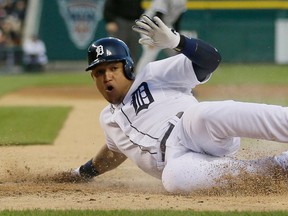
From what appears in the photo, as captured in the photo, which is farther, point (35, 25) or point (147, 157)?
point (35, 25)

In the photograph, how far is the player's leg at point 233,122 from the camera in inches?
187

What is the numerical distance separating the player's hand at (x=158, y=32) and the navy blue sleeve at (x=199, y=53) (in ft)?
0.17

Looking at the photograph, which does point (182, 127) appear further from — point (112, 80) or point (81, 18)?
point (81, 18)

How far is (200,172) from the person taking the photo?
193 inches

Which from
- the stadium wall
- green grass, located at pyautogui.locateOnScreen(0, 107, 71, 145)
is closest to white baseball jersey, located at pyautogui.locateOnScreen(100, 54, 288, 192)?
green grass, located at pyautogui.locateOnScreen(0, 107, 71, 145)

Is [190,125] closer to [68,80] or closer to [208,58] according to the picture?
[208,58]

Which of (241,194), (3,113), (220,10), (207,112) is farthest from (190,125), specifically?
(220,10)

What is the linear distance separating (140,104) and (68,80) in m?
12.4

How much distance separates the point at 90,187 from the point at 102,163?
1.11 ft

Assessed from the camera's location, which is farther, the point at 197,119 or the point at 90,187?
the point at 90,187

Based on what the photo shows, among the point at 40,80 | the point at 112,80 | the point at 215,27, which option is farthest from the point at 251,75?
the point at 112,80

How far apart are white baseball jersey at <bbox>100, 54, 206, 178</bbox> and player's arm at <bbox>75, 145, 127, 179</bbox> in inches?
15.6

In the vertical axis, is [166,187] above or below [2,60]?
above

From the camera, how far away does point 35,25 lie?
22125 millimetres
